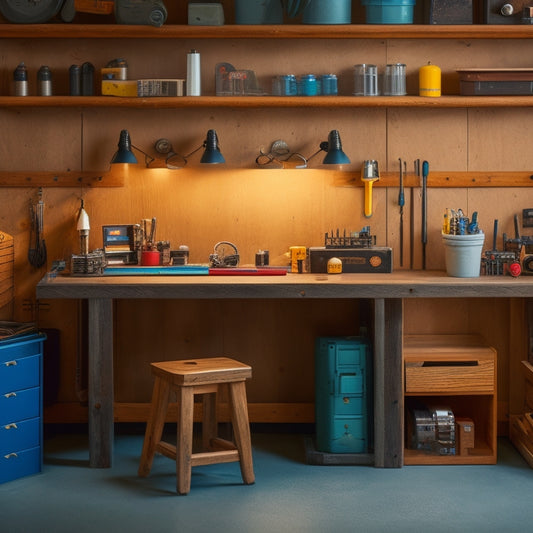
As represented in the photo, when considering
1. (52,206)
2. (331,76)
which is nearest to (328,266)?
(331,76)

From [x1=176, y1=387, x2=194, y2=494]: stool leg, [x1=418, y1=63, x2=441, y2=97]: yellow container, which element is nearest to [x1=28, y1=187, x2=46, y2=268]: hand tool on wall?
[x1=176, y1=387, x2=194, y2=494]: stool leg

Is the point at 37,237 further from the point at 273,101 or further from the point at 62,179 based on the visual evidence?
the point at 273,101

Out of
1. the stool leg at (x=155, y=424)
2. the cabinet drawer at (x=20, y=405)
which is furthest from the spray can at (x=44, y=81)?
the stool leg at (x=155, y=424)

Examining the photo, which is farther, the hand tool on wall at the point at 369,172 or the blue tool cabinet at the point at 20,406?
the hand tool on wall at the point at 369,172

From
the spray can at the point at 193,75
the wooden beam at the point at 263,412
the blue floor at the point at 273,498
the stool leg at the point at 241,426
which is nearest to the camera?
the blue floor at the point at 273,498

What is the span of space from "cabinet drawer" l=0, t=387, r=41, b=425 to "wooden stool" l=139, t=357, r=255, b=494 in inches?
24.1

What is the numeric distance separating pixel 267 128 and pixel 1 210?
1.64 meters

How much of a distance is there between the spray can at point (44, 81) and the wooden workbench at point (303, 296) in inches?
44.0

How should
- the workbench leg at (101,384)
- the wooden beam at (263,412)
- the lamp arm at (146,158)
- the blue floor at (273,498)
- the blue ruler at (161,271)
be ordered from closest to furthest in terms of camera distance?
1. the blue floor at (273,498)
2. the workbench leg at (101,384)
3. the blue ruler at (161,271)
4. the lamp arm at (146,158)
5. the wooden beam at (263,412)

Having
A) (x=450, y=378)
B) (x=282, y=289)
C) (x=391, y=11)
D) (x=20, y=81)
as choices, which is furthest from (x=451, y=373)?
(x=20, y=81)

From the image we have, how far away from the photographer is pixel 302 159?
5.34 meters

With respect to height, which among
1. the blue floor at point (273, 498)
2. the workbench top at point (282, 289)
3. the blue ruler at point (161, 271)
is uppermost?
the blue ruler at point (161, 271)

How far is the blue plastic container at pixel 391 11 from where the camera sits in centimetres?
507

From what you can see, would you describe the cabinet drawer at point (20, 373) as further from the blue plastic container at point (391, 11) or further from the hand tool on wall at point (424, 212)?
the blue plastic container at point (391, 11)
